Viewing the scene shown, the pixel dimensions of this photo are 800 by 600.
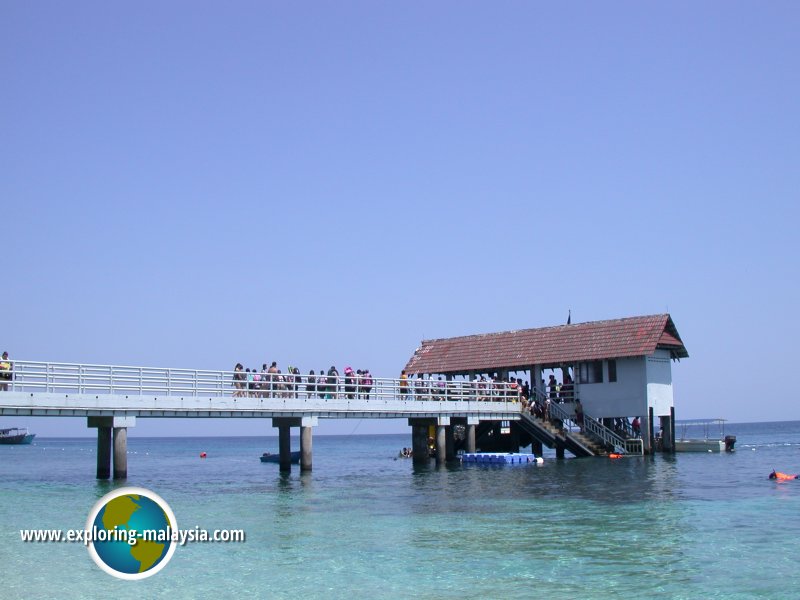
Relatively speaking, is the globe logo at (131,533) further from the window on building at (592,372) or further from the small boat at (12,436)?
the small boat at (12,436)

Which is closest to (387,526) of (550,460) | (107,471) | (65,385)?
(65,385)

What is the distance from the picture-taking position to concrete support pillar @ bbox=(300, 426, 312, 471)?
36031mm

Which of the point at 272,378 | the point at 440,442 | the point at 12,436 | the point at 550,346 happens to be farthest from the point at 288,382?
the point at 12,436

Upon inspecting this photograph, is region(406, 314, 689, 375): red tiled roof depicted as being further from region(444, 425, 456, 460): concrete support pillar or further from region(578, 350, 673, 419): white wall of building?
region(444, 425, 456, 460): concrete support pillar

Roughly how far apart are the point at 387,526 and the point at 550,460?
24.3 m

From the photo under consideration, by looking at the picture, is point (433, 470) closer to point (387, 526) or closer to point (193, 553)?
point (387, 526)

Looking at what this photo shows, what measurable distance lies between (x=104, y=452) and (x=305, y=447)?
7.84 meters

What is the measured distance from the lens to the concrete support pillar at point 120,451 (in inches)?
1220

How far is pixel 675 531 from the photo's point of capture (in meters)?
Answer: 19.7

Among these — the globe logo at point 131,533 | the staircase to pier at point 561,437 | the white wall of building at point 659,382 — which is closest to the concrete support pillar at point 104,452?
the globe logo at point 131,533

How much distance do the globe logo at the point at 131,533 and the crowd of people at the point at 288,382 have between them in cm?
1816

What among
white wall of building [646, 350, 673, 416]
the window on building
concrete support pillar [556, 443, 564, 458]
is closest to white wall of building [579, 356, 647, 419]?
the window on building

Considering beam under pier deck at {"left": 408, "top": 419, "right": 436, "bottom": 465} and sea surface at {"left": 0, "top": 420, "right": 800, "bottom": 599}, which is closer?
sea surface at {"left": 0, "top": 420, "right": 800, "bottom": 599}

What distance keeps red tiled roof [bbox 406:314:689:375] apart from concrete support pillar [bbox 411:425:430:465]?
7.24 m
